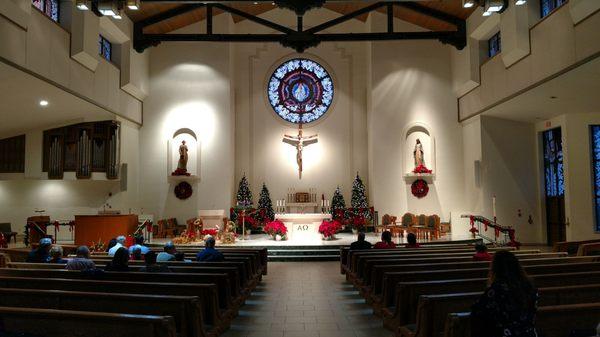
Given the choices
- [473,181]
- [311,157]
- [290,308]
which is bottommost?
[290,308]

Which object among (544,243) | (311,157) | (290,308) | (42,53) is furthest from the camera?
(311,157)

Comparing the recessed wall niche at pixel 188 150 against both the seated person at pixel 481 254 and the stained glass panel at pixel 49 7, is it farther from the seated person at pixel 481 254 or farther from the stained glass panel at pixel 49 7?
the seated person at pixel 481 254

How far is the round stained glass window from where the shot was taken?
54.8 ft

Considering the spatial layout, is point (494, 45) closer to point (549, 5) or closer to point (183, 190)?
point (549, 5)

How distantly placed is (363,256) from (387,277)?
1778mm

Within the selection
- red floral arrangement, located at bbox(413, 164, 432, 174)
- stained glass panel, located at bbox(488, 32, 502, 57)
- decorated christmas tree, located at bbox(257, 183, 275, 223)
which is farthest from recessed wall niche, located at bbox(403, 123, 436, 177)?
decorated christmas tree, located at bbox(257, 183, 275, 223)

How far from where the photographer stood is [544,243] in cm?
1292

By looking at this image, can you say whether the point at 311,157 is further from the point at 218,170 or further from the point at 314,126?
the point at 218,170

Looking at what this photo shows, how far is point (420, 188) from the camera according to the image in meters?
14.7

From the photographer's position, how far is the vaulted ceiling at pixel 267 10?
1337cm

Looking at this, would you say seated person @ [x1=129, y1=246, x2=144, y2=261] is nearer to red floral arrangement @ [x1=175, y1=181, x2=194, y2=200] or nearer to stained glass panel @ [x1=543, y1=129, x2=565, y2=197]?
red floral arrangement @ [x1=175, y1=181, x2=194, y2=200]

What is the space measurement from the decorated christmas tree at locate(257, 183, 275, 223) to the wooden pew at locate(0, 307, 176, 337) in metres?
12.3

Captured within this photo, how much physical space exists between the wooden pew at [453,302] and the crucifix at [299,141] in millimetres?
12139

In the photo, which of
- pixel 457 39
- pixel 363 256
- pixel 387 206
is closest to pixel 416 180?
pixel 387 206
